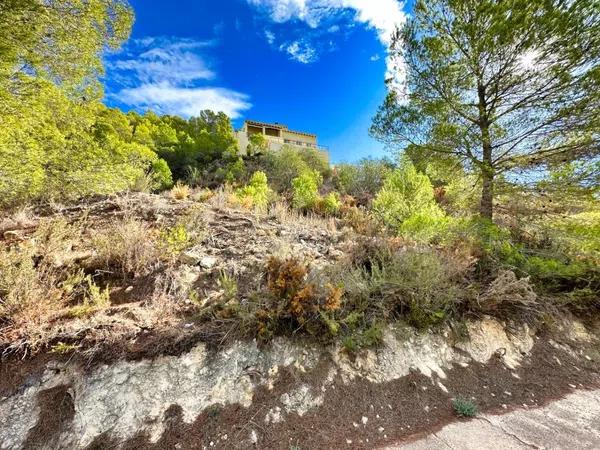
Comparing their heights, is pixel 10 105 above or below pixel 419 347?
above

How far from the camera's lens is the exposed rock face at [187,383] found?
171 cm

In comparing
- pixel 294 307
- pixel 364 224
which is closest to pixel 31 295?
pixel 294 307

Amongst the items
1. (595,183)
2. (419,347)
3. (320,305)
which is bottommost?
(419,347)

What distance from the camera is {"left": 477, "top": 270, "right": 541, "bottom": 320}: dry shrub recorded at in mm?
2893

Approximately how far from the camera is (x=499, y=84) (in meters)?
4.15

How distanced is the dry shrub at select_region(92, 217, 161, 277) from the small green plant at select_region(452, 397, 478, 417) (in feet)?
11.0

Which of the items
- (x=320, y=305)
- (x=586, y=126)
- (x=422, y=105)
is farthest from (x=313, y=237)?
(x=586, y=126)

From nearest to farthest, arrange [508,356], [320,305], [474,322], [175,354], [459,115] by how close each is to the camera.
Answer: [175,354] < [320,305] < [508,356] < [474,322] < [459,115]

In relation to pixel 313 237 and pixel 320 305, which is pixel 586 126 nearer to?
pixel 313 237

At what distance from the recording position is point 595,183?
→ 3.51m

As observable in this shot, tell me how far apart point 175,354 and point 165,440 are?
1.88 ft

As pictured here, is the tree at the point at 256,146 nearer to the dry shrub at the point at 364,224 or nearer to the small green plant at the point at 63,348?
the dry shrub at the point at 364,224

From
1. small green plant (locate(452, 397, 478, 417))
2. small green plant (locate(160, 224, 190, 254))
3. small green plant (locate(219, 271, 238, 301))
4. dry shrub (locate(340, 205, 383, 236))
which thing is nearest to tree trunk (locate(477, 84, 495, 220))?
dry shrub (locate(340, 205, 383, 236))

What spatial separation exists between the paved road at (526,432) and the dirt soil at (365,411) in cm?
8
